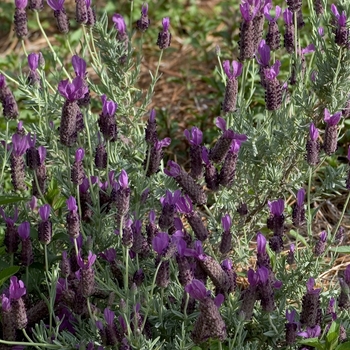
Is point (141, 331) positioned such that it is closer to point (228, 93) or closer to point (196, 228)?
point (196, 228)

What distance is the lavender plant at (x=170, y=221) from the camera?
6.46 ft

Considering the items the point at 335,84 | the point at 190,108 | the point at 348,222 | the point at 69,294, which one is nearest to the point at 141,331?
the point at 69,294

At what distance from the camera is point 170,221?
2102 mm

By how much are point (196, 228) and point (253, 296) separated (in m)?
0.29

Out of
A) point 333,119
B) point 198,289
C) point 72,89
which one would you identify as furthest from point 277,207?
point 72,89

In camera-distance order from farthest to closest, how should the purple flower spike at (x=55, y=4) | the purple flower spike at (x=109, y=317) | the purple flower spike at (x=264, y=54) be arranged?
the purple flower spike at (x=55, y=4) → the purple flower spike at (x=264, y=54) → the purple flower spike at (x=109, y=317)

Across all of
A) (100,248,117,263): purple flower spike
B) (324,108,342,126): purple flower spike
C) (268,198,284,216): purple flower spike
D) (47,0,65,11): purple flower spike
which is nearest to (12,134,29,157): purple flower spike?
(100,248,117,263): purple flower spike

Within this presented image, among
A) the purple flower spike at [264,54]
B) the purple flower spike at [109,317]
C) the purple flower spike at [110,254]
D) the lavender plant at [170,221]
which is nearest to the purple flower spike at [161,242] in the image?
the lavender plant at [170,221]

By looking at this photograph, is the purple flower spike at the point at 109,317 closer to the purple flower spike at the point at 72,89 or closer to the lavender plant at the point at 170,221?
the lavender plant at the point at 170,221

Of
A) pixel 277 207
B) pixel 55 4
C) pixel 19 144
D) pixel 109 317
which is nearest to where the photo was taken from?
pixel 109 317

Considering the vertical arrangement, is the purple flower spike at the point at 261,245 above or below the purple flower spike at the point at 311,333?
above

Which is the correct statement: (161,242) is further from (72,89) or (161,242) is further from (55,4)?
(55,4)

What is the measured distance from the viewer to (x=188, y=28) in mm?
5359

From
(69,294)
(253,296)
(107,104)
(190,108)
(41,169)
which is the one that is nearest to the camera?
(253,296)
